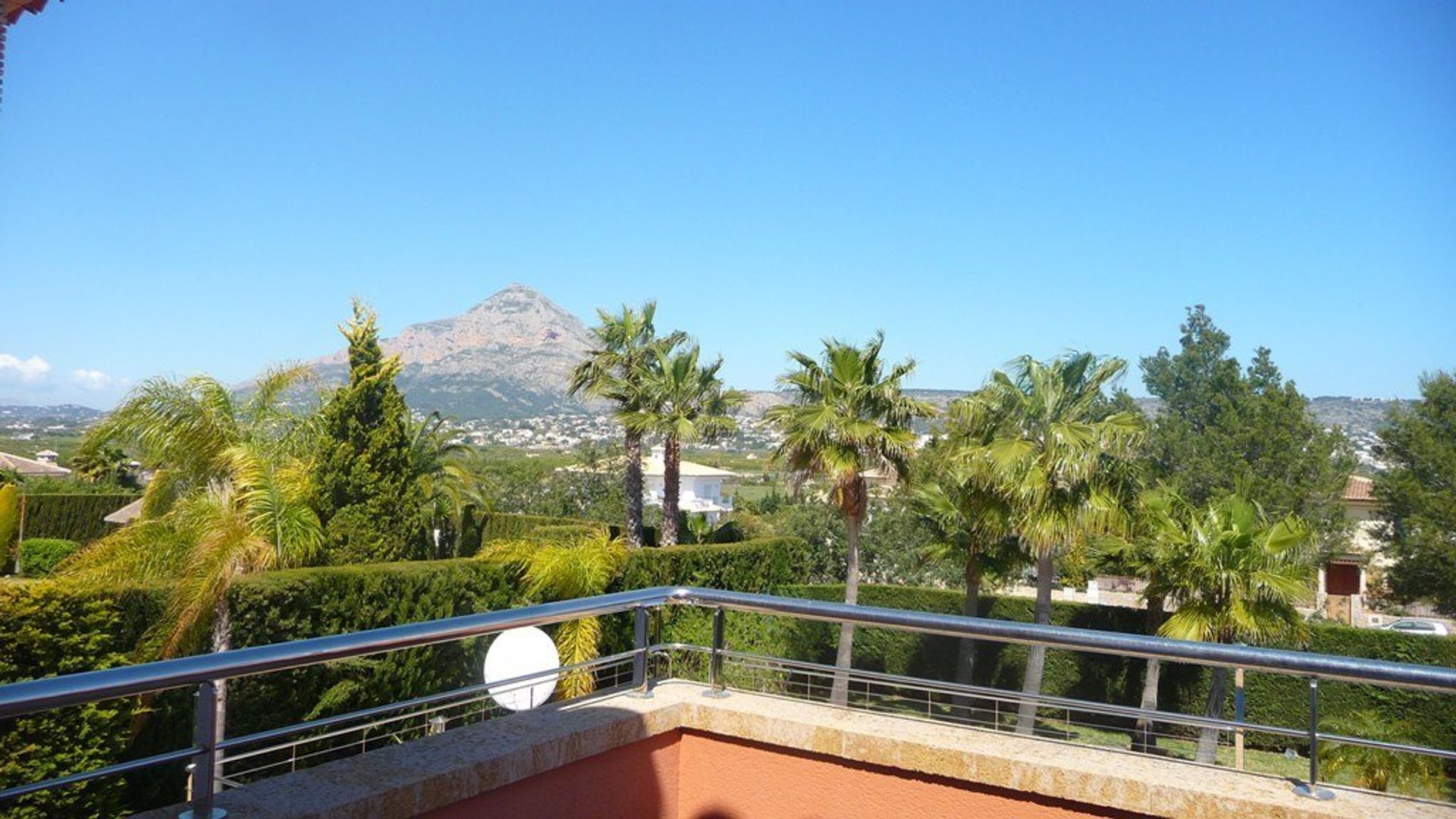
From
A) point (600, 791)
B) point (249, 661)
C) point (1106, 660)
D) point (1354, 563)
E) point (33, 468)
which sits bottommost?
point (1106, 660)

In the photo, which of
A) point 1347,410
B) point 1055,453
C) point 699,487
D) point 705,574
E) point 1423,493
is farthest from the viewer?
point 699,487

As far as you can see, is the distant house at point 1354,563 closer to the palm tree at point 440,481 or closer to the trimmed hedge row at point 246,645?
the palm tree at point 440,481

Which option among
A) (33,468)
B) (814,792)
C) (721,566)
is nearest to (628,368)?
(721,566)

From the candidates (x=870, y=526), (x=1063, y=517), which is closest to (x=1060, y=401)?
(x=1063, y=517)

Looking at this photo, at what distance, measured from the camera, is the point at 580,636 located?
11.7 meters

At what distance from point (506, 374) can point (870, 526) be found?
98.2 m

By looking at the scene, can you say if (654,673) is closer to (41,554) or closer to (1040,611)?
(1040,611)

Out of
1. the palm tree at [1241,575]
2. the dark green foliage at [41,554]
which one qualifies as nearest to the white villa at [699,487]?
the dark green foliage at [41,554]

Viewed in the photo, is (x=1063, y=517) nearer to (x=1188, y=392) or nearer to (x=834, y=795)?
(x=834, y=795)

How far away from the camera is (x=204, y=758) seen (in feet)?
6.66

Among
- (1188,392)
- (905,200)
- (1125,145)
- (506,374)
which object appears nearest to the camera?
(1125,145)

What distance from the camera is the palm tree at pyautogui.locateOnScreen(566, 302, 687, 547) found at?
20562 mm

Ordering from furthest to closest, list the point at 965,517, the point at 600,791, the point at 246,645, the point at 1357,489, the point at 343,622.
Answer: the point at 1357,489 → the point at 965,517 → the point at 343,622 → the point at 246,645 → the point at 600,791

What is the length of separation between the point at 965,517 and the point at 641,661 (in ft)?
47.7
